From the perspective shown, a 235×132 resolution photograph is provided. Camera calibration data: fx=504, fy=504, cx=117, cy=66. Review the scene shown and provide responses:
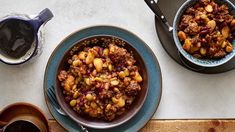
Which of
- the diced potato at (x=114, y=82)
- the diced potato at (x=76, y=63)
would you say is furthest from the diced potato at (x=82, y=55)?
the diced potato at (x=114, y=82)

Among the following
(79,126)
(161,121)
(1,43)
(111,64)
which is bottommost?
(161,121)

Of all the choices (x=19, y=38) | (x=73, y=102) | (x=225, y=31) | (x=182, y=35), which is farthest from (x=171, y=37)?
(x=19, y=38)

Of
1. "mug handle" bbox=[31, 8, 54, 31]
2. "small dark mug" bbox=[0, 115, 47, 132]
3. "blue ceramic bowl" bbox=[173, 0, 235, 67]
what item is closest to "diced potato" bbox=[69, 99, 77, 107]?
"small dark mug" bbox=[0, 115, 47, 132]

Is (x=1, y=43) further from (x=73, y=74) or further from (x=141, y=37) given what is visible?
(x=141, y=37)


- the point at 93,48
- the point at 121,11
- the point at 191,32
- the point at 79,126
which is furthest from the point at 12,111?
the point at 191,32

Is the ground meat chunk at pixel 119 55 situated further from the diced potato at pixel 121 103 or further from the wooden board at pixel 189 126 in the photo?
the wooden board at pixel 189 126

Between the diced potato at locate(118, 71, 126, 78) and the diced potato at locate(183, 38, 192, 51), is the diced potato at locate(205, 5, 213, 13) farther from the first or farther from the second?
the diced potato at locate(118, 71, 126, 78)

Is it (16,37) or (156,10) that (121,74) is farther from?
(16,37)
